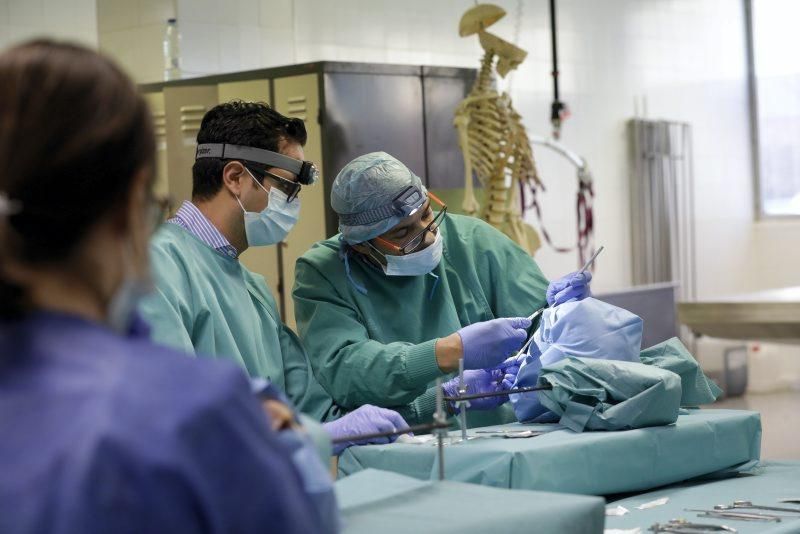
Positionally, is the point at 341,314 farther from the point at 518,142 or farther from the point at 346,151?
the point at 518,142

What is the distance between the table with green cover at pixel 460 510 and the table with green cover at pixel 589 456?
357mm

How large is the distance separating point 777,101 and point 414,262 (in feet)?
24.9

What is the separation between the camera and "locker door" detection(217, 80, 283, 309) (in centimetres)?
498

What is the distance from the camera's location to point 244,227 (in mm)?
A: 2730

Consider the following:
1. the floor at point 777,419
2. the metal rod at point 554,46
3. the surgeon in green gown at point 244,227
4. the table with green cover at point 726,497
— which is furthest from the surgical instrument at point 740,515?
the metal rod at point 554,46

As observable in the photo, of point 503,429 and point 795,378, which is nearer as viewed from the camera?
point 503,429

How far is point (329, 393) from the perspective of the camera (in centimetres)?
279

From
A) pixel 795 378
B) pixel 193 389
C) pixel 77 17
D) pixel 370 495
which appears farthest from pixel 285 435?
pixel 795 378

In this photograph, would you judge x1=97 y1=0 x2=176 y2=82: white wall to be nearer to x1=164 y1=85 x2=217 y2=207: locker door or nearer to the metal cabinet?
the metal cabinet

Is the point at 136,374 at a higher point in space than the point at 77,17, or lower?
lower

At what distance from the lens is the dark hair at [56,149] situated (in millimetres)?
869

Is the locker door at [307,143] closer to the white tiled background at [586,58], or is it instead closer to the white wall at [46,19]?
the white tiled background at [586,58]

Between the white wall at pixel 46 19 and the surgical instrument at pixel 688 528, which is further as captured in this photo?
the white wall at pixel 46 19

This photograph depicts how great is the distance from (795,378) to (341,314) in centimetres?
711
